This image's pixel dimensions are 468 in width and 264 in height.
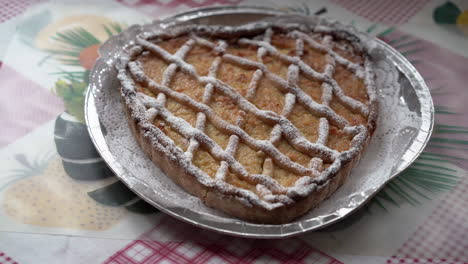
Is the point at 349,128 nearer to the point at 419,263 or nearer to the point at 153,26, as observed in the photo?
the point at 419,263

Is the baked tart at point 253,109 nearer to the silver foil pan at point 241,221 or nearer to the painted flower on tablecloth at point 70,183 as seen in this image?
the silver foil pan at point 241,221

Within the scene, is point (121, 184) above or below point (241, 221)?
below

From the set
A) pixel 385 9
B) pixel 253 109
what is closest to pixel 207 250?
pixel 253 109

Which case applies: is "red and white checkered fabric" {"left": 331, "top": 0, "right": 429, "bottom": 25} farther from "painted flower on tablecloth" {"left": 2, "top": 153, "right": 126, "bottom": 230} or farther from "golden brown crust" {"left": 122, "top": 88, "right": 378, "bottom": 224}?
"painted flower on tablecloth" {"left": 2, "top": 153, "right": 126, "bottom": 230}

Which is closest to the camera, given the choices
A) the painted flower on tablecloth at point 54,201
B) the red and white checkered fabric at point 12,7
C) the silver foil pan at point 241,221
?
the silver foil pan at point 241,221

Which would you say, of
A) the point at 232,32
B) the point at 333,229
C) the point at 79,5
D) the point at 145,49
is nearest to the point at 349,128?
the point at 333,229

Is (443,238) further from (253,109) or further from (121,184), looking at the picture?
(121,184)

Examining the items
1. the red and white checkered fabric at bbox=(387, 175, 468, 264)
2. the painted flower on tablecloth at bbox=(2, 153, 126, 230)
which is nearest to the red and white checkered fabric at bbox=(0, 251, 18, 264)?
the painted flower on tablecloth at bbox=(2, 153, 126, 230)

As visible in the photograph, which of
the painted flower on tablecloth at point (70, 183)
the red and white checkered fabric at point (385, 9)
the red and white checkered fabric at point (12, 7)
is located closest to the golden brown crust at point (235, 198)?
the painted flower on tablecloth at point (70, 183)
